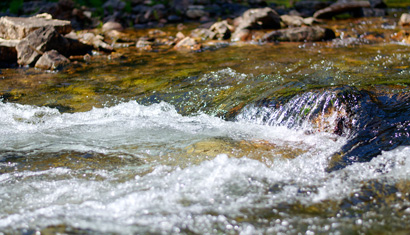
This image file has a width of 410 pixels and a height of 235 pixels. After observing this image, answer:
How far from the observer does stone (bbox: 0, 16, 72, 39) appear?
8945 millimetres

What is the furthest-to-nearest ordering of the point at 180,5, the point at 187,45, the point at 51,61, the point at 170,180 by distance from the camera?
the point at 180,5 < the point at 187,45 < the point at 51,61 < the point at 170,180

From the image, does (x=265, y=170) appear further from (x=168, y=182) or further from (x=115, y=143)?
(x=115, y=143)

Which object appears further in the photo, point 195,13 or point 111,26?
point 195,13

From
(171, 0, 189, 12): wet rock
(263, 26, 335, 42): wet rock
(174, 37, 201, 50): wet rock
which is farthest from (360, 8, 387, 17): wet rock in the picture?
(171, 0, 189, 12): wet rock

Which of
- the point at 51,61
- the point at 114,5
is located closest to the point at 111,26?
the point at 114,5

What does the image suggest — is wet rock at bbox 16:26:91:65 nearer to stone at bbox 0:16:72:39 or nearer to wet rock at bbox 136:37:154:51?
stone at bbox 0:16:72:39

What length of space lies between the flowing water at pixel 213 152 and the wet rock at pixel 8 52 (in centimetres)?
248

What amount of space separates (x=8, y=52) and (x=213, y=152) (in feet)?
22.9

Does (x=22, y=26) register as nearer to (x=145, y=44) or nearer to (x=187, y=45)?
(x=145, y=44)

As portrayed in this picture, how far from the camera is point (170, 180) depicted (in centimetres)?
298

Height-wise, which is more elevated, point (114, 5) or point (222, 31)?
point (222, 31)

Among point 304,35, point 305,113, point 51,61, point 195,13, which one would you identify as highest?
point 305,113

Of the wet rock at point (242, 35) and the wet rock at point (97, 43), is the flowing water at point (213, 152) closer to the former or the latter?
the wet rock at point (97, 43)

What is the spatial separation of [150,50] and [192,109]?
4.90m
